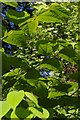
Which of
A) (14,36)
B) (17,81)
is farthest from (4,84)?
(14,36)

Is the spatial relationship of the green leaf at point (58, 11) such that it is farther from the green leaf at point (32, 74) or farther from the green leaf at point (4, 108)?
the green leaf at point (4, 108)

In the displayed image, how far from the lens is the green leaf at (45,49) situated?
100 cm

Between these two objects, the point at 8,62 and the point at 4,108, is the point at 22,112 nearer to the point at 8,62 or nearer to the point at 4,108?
the point at 4,108

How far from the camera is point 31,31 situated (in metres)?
0.98

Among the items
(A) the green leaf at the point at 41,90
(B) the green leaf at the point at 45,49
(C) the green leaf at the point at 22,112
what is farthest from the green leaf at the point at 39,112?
(B) the green leaf at the point at 45,49

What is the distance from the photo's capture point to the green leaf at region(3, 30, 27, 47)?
0.96m

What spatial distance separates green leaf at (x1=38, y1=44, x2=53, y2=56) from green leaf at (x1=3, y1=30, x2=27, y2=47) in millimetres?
56

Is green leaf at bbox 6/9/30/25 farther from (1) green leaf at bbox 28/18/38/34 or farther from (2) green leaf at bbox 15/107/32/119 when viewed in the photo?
(2) green leaf at bbox 15/107/32/119

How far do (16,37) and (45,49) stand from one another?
0.33ft

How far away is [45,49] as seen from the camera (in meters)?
1.01

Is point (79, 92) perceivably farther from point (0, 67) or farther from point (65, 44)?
point (0, 67)

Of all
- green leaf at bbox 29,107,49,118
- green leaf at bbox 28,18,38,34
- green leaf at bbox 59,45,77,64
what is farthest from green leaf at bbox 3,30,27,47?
green leaf at bbox 29,107,49,118

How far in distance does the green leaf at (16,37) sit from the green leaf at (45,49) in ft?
0.18

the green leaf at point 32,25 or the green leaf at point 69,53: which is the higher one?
the green leaf at point 32,25
